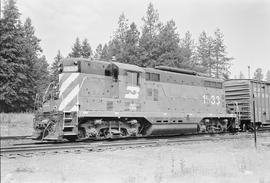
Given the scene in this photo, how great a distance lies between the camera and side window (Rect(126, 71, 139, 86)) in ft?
46.1

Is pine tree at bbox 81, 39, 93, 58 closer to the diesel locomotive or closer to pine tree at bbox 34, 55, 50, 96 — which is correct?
pine tree at bbox 34, 55, 50, 96

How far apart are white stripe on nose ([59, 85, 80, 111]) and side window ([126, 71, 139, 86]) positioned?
8.42ft

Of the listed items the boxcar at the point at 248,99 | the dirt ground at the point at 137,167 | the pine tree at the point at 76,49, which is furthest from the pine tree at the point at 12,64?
the dirt ground at the point at 137,167

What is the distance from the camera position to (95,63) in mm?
13234

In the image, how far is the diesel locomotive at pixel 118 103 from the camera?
12.2m

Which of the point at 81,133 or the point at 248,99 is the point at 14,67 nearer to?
the point at 81,133

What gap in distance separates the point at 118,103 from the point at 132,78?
1440 millimetres

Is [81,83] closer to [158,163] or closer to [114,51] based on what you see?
[158,163]

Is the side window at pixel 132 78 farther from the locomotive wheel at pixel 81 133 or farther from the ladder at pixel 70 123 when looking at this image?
the ladder at pixel 70 123

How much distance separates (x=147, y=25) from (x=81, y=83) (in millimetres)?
31627

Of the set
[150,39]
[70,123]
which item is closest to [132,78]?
[70,123]

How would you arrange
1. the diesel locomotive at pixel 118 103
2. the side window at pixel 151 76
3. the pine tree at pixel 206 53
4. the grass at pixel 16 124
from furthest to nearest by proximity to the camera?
the pine tree at pixel 206 53 → the grass at pixel 16 124 → the side window at pixel 151 76 → the diesel locomotive at pixel 118 103

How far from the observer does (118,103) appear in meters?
13.6

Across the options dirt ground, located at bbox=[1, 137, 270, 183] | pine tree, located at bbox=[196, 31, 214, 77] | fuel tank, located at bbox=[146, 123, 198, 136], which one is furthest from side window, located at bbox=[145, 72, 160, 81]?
pine tree, located at bbox=[196, 31, 214, 77]
